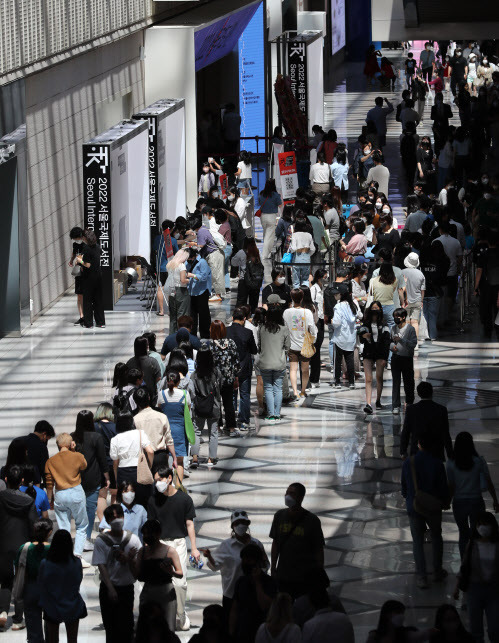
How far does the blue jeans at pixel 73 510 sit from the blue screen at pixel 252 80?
24071 millimetres

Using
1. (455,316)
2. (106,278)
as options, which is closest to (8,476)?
(106,278)

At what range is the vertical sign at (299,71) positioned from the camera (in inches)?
1177

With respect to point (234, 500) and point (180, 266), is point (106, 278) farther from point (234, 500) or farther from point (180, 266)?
point (234, 500)

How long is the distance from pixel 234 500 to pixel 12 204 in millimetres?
6471

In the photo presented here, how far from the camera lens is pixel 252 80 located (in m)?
33.4

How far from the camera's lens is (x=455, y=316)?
1852 cm

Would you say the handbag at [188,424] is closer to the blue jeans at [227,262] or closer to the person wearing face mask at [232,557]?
the person wearing face mask at [232,557]

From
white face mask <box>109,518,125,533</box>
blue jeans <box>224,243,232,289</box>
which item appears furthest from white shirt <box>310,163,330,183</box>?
white face mask <box>109,518,125,533</box>

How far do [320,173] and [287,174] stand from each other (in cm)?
81

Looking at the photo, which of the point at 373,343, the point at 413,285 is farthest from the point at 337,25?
the point at 373,343

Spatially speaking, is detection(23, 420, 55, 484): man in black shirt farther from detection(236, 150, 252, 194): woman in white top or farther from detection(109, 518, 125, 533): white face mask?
detection(236, 150, 252, 194): woman in white top

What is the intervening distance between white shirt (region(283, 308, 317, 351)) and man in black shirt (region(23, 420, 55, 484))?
4.73 m

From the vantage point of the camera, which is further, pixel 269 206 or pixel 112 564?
pixel 269 206

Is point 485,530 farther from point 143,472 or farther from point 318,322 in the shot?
point 318,322
